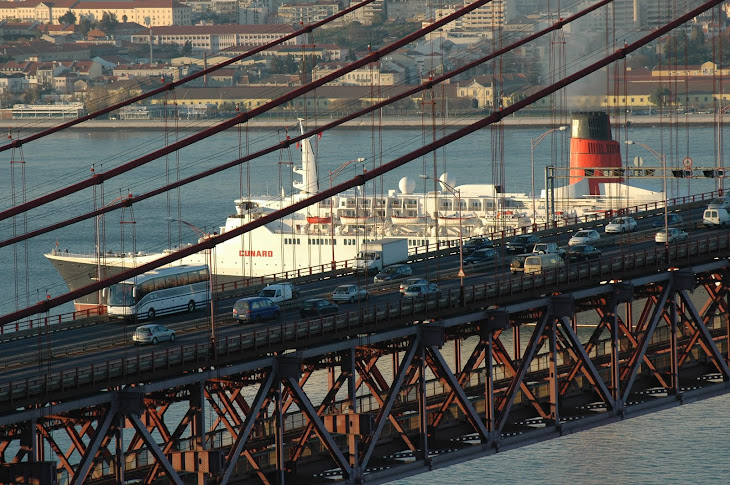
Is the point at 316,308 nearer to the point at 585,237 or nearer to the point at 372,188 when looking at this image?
the point at 585,237

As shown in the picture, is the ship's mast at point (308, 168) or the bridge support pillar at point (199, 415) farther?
the ship's mast at point (308, 168)

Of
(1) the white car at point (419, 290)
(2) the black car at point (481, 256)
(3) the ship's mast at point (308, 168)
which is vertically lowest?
(1) the white car at point (419, 290)

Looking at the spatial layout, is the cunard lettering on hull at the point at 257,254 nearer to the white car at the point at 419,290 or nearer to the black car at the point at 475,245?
the black car at the point at 475,245

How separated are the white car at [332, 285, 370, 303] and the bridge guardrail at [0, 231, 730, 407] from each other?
9.10ft

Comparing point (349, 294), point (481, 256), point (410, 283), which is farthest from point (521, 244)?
point (349, 294)

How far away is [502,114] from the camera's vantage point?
3456cm

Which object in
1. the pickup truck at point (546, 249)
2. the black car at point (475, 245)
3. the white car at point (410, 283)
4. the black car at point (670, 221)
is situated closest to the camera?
the white car at point (410, 283)

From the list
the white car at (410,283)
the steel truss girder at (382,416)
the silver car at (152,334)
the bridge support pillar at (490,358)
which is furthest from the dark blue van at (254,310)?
the bridge support pillar at (490,358)

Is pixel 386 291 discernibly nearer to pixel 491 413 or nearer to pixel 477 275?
pixel 477 275

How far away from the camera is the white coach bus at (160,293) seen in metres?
36.8

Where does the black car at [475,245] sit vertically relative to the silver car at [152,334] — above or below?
above

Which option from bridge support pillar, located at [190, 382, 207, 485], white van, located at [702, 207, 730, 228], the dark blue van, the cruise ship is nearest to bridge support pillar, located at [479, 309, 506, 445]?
the dark blue van

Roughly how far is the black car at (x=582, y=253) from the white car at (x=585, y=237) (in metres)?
3.23

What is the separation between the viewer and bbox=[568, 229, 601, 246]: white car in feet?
158
